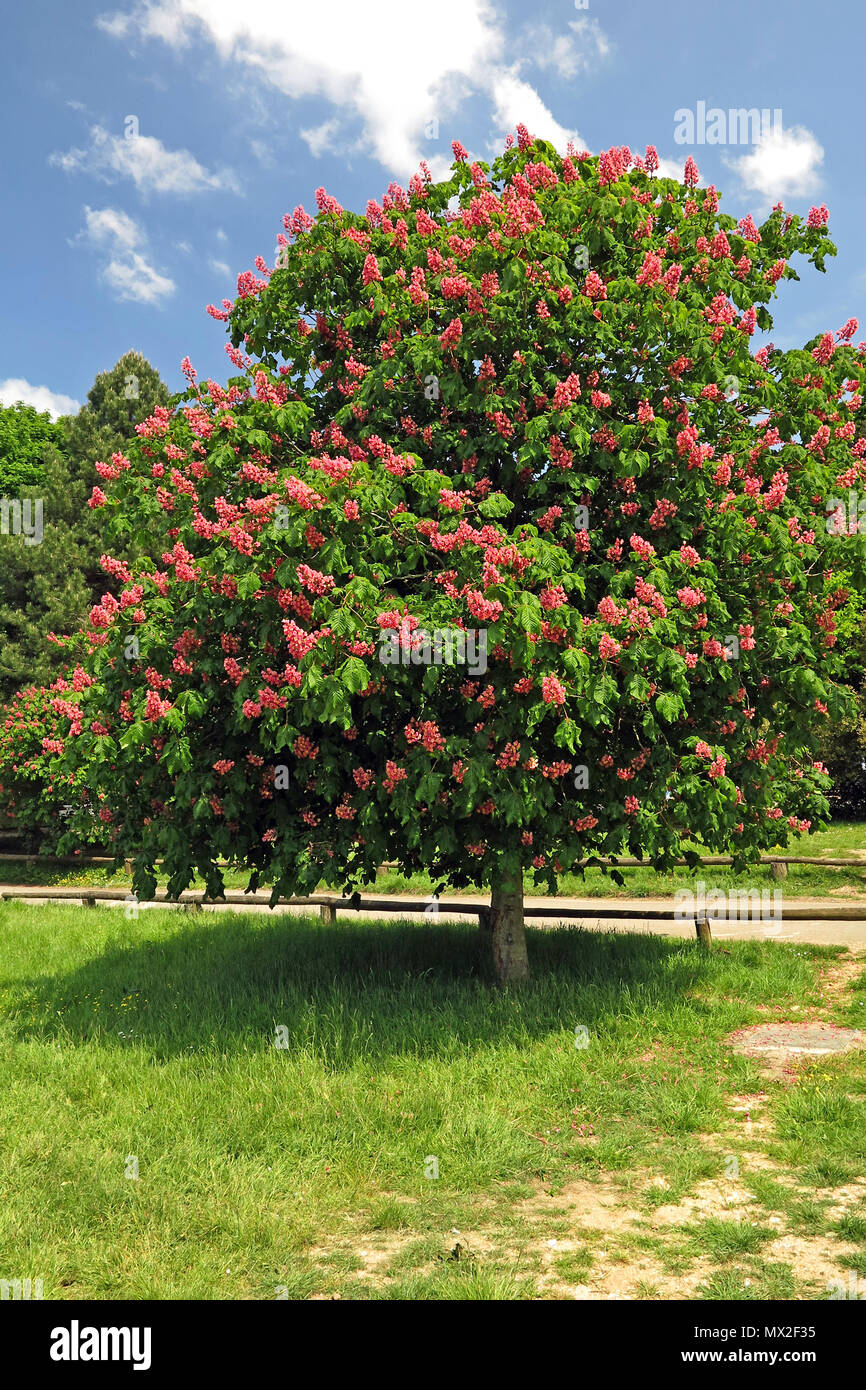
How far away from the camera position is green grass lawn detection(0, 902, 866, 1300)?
5816 mm

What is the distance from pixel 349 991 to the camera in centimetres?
1098

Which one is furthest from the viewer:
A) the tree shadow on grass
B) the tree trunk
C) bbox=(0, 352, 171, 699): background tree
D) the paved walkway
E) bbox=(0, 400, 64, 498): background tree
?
bbox=(0, 400, 64, 498): background tree

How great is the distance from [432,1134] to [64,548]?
2638 cm

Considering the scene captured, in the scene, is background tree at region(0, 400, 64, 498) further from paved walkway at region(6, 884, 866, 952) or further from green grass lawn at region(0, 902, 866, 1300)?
green grass lawn at region(0, 902, 866, 1300)

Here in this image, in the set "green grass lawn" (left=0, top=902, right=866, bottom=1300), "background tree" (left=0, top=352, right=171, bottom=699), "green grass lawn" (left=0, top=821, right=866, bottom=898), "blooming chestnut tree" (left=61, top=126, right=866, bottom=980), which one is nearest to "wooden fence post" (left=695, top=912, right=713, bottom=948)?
"green grass lawn" (left=0, top=902, right=866, bottom=1300)

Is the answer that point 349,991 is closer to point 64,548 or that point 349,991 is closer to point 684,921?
point 684,921

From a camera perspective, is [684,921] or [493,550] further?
[684,921]

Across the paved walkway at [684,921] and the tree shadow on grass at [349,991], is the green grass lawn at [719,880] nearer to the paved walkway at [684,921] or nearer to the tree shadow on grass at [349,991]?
the paved walkway at [684,921]

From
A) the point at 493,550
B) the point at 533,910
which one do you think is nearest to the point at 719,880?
the point at 533,910

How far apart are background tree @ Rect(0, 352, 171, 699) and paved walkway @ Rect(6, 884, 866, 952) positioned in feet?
37.4

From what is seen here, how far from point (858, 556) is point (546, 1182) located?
242 inches

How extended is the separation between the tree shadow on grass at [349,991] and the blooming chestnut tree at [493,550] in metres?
1.19

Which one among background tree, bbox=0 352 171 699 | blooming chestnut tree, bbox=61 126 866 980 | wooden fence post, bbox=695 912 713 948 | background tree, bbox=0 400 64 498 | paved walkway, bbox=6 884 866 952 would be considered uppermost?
background tree, bbox=0 400 64 498
